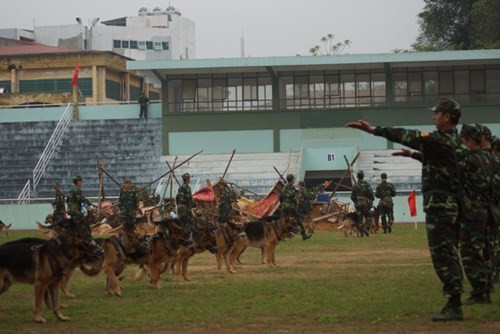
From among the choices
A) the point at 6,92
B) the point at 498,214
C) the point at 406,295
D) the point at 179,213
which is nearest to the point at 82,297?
the point at 406,295

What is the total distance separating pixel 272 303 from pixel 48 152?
4338 cm

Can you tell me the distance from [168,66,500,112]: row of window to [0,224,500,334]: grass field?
37.5 metres

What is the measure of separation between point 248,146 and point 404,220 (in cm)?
1418

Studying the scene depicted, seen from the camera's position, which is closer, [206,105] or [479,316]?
[479,316]

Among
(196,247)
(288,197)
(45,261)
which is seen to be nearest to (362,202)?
(288,197)

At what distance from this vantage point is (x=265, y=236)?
22328 millimetres

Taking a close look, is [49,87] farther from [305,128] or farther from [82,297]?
[82,297]

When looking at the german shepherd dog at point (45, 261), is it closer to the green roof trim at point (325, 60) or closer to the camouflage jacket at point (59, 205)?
the camouflage jacket at point (59, 205)

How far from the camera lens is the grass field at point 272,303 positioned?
1162cm

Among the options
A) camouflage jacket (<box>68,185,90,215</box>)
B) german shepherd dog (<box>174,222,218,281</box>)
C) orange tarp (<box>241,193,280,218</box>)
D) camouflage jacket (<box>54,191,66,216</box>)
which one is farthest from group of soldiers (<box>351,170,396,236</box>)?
german shepherd dog (<box>174,222,218,281</box>)

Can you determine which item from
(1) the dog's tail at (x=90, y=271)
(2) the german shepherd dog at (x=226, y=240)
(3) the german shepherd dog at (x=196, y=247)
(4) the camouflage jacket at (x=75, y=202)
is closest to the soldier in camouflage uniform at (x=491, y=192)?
(1) the dog's tail at (x=90, y=271)

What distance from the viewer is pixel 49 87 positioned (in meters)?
80.8

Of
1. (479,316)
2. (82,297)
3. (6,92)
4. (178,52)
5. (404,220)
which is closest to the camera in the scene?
(479,316)

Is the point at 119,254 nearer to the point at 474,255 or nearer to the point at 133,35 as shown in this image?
the point at 474,255
